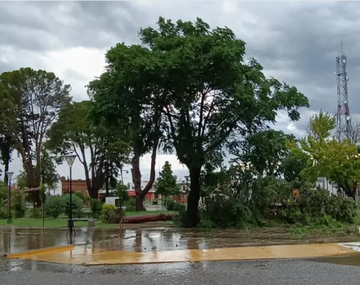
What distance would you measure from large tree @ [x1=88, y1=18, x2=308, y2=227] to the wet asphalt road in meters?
10.1

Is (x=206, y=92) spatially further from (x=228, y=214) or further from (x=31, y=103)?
(x=31, y=103)

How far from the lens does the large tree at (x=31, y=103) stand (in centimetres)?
5159

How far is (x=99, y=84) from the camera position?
78.7 ft

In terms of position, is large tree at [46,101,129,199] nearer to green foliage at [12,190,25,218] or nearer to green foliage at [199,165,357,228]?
Answer: green foliage at [12,190,25,218]

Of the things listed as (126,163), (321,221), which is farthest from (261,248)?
(126,163)

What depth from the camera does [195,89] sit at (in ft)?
74.5

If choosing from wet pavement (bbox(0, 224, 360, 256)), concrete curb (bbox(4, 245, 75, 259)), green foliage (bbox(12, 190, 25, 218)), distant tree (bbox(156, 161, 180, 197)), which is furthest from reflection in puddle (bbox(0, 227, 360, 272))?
distant tree (bbox(156, 161, 180, 197))

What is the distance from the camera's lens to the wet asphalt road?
410 inches

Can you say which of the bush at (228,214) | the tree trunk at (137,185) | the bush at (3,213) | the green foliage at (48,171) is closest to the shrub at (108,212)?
the bush at (228,214)

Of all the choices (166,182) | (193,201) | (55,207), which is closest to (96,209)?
(55,207)

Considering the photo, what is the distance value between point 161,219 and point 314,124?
42.9ft

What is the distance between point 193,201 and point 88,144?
34208 mm

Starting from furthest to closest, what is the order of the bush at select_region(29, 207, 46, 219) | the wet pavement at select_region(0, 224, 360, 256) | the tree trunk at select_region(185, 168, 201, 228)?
the bush at select_region(29, 207, 46, 219), the tree trunk at select_region(185, 168, 201, 228), the wet pavement at select_region(0, 224, 360, 256)

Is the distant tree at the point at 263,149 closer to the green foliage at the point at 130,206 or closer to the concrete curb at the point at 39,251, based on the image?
the concrete curb at the point at 39,251
